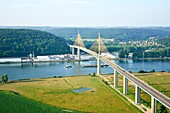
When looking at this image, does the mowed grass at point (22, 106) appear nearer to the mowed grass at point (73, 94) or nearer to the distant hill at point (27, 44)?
the mowed grass at point (73, 94)

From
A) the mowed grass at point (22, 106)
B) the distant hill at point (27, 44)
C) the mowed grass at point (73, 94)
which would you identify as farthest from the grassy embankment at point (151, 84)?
the distant hill at point (27, 44)

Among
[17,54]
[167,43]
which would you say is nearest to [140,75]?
[17,54]

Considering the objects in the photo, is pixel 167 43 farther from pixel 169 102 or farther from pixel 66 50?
pixel 169 102

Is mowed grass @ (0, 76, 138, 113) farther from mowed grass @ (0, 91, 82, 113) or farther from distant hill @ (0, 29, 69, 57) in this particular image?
distant hill @ (0, 29, 69, 57)

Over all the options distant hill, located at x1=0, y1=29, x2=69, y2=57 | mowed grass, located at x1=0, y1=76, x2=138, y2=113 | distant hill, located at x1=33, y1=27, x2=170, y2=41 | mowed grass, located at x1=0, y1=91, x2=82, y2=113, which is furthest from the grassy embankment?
distant hill, located at x1=33, y1=27, x2=170, y2=41

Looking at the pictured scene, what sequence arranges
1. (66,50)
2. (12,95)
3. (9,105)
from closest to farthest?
(9,105), (12,95), (66,50)
